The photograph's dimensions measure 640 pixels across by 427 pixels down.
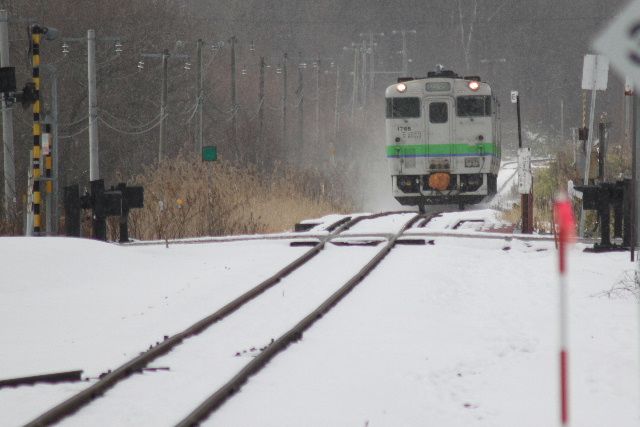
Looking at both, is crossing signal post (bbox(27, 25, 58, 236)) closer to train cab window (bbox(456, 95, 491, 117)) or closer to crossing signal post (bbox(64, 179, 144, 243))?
crossing signal post (bbox(64, 179, 144, 243))

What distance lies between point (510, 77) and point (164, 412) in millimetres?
74425

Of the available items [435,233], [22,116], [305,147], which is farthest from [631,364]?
[305,147]

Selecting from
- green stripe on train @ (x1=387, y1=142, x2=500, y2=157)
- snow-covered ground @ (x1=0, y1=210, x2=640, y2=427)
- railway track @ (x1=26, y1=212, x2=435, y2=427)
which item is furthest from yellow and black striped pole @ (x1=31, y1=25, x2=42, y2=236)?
green stripe on train @ (x1=387, y1=142, x2=500, y2=157)

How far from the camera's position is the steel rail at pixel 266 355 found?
18.2ft

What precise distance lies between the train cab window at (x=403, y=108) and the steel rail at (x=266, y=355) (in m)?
10.2

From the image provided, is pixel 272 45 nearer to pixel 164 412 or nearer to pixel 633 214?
pixel 633 214

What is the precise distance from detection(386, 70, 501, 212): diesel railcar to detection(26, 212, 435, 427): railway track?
964cm

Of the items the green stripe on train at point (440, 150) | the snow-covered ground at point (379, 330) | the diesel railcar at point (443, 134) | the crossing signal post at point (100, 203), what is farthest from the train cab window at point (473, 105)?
the crossing signal post at point (100, 203)

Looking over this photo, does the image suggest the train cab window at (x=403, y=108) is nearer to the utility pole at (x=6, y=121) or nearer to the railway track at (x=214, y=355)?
the utility pole at (x=6, y=121)

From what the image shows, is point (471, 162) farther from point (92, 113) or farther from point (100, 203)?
point (100, 203)

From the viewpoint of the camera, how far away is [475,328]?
830 centimetres

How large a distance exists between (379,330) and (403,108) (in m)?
14.1

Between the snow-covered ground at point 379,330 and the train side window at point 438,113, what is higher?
the train side window at point 438,113

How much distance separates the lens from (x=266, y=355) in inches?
276
